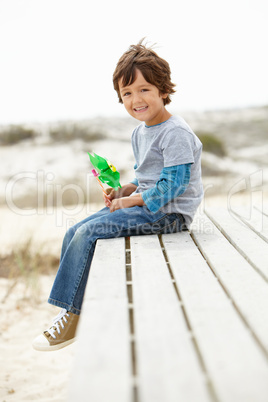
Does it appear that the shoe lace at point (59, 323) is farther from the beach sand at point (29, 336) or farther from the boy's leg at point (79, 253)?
the beach sand at point (29, 336)

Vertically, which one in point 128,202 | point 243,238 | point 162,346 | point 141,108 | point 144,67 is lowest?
point 162,346

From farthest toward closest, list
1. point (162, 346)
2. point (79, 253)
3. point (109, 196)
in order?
point (109, 196) → point (79, 253) → point (162, 346)

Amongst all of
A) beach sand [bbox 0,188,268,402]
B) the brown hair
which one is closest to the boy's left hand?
the brown hair

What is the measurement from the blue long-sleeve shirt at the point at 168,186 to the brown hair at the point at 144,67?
0.47 metres

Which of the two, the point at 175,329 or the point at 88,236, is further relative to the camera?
the point at 88,236

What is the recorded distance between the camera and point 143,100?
2.22 metres

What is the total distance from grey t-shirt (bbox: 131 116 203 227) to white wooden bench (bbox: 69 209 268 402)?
0.33 m

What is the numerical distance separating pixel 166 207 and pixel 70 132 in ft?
44.0

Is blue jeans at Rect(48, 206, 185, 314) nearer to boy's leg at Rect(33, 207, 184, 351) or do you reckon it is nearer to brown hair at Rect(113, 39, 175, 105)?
boy's leg at Rect(33, 207, 184, 351)

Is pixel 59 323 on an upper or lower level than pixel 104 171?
lower

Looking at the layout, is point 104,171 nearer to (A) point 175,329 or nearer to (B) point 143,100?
(B) point 143,100

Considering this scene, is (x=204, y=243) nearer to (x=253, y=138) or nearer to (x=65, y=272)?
(x=65, y=272)

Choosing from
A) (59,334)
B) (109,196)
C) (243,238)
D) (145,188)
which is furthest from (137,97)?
(59,334)

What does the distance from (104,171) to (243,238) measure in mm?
808
